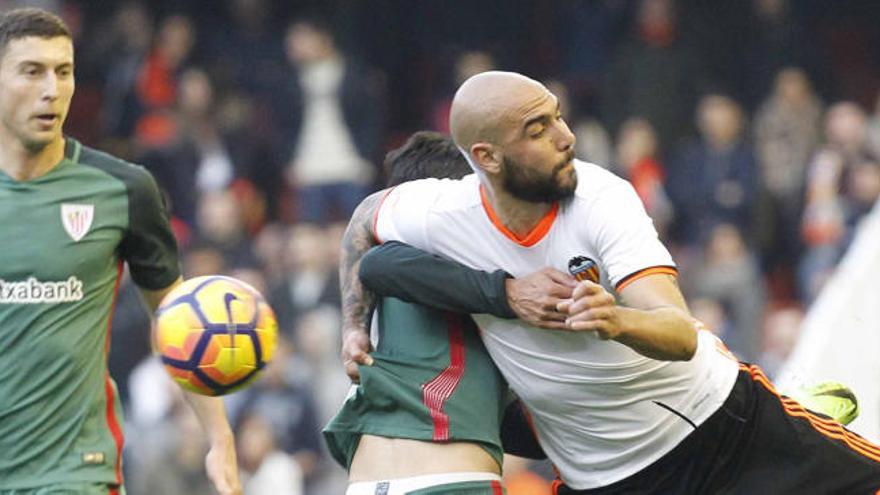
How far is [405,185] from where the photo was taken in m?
6.54

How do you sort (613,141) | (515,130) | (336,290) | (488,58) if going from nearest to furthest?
(515,130) → (336,290) → (613,141) → (488,58)

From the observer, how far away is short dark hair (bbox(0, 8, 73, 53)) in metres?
6.48

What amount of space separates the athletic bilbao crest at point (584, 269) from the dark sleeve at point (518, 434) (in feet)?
2.54

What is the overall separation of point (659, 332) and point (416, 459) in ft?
3.53

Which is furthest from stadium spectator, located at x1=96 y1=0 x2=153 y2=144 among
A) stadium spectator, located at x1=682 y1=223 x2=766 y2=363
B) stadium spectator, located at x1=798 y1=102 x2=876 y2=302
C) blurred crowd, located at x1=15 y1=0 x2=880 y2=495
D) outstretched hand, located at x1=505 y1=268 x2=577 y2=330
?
outstretched hand, located at x1=505 y1=268 x2=577 y2=330

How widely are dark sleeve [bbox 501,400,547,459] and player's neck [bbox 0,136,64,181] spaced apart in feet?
5.89

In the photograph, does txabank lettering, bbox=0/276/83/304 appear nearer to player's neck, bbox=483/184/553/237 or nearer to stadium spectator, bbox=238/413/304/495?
player's neck, bbox=483/184/553/237

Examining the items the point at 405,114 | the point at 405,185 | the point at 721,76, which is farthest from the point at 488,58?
the point at 405,185

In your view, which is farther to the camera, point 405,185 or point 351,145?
point 351,145

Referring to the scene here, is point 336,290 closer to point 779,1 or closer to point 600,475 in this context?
point 779,1

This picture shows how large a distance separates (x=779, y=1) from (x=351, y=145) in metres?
3.60

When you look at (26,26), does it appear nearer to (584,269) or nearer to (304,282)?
(584,269)

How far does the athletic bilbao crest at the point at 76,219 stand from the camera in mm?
6492

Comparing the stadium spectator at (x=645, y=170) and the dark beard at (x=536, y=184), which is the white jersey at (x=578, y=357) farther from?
the stadium spectator at (x=645, y=170)
